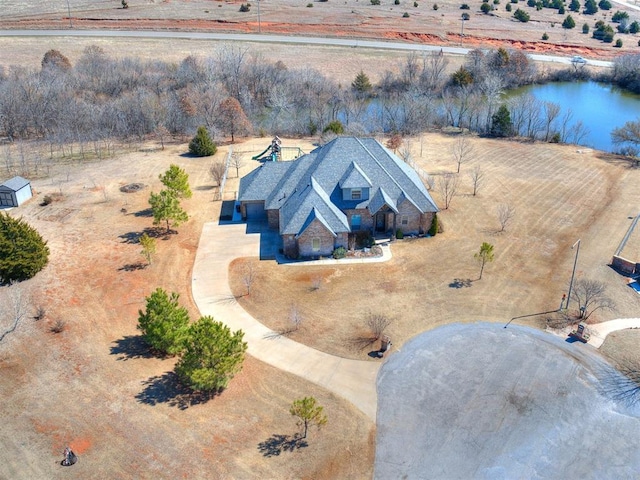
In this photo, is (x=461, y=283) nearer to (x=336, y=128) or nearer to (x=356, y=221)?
(x=356, y=221)

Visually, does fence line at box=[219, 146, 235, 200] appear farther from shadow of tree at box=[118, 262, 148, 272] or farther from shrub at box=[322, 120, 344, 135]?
shadow of tree at box=[118, 262, 148, 272]

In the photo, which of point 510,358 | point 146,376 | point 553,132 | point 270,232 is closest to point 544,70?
point 553,132

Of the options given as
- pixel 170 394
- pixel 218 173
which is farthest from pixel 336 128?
pixel 170 394

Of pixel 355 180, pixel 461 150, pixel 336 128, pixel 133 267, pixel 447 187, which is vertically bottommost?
pixel 133 267

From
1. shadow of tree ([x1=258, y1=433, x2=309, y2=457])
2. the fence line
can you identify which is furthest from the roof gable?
shadow of tree ([x1=258, y1=433, x2=309, y2=457])

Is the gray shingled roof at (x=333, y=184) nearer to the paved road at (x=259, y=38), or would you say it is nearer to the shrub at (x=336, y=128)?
the shrub at (x=336, y=128)

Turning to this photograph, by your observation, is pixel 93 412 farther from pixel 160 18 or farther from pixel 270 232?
pixel 160 18
